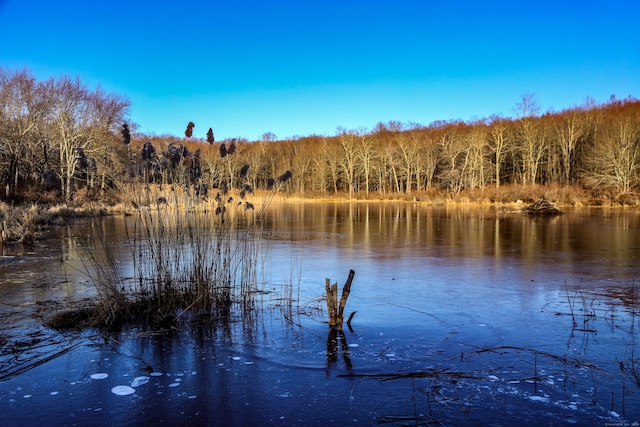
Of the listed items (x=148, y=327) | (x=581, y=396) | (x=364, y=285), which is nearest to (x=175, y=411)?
(x=148, y=327)

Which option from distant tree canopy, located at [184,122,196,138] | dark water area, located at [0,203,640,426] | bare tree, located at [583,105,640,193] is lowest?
dark water area, located at [0,203,640,426]

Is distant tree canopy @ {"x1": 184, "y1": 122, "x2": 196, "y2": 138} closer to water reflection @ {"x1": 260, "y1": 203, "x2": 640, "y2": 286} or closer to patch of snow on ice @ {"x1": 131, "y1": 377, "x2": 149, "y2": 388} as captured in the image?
patch of snow on ice @ {"x1": 131, "y1": 377, "x2": 149, "y2": 388}

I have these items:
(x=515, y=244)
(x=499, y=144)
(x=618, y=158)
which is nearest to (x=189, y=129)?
(x=515, y=244)

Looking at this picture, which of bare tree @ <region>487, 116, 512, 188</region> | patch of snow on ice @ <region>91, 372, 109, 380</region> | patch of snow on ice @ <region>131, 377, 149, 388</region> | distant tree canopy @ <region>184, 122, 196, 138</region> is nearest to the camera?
patch of snow on ice @ <region>131, 377, 149, 388</region>

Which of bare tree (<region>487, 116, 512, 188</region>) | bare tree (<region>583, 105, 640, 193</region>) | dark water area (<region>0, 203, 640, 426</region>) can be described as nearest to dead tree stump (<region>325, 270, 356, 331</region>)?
dark water area (<region>0, 203, 640, 426</region>)

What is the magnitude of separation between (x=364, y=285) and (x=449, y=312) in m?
2.12

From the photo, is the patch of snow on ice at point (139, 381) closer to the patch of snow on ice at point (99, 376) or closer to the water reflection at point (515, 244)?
the patch of snow on ice at point (99, 376)

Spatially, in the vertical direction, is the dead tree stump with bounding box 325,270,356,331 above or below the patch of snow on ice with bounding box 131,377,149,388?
above

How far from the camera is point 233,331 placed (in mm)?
5461

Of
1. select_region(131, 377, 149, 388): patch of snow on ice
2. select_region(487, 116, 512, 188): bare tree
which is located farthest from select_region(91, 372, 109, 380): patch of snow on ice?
select_region(487, 116, 512, 188): bare tree

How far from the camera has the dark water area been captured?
3479 mm

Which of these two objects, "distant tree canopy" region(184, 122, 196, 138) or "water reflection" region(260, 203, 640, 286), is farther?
"water reflection" region(260, 203, 640, 286)

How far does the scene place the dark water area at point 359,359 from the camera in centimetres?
348

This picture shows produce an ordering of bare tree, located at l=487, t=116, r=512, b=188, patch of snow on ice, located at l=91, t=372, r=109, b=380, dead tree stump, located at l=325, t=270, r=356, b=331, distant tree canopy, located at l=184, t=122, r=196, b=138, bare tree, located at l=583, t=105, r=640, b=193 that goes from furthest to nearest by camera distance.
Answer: bare tree, located at l=487, t=116, r=512, b=188
bare tree, located at l=583, t=105, r=640, b=193
distant tree canopy, located at l=184, t=122, r=196, b=138
dead tree stump, located at l=325, t=270, r=356, b=331
patch of snow on ice, located at l=91, t=372, r=109, b=380
